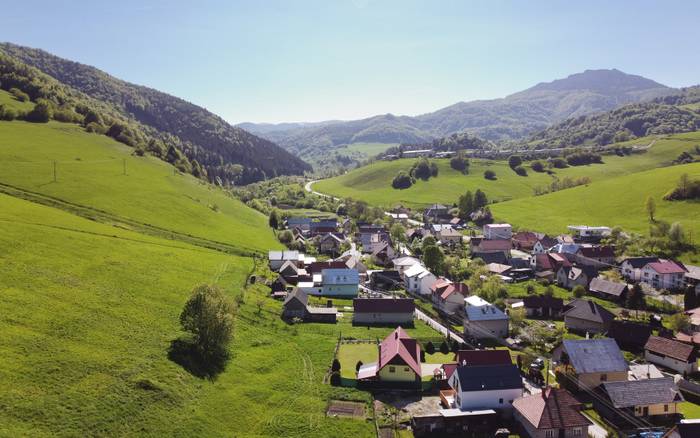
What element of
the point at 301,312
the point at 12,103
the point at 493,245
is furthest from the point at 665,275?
the point at 12,103

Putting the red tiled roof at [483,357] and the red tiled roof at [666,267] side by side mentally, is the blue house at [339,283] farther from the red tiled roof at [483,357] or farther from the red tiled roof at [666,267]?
the red tiled roof at [666,267]

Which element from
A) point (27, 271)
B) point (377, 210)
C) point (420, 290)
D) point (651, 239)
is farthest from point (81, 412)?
point (377, 210)

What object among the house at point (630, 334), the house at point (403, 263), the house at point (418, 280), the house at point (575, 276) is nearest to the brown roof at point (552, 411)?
the house at point (630, 334)

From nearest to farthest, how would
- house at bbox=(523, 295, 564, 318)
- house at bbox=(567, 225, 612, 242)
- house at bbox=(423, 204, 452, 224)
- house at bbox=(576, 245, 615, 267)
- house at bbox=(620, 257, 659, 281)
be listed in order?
house at bbox=(523, 295, 564, 318)
house at bbox=(620, 257, 659, 281)
house at bbox=(576, 245, 615, 267)
house at bbox=(567, 225, 612, 242)
house at bbox=(423, 204, 452, 224)

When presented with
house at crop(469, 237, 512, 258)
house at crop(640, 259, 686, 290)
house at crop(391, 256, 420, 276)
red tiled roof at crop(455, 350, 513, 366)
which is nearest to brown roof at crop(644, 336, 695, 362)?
red tiled roof at crop(455, 350, 513, 366)

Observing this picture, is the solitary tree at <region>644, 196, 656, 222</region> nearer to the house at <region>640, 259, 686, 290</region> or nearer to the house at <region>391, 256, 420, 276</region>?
the house at <region>640, 259, 686, 290</region>
